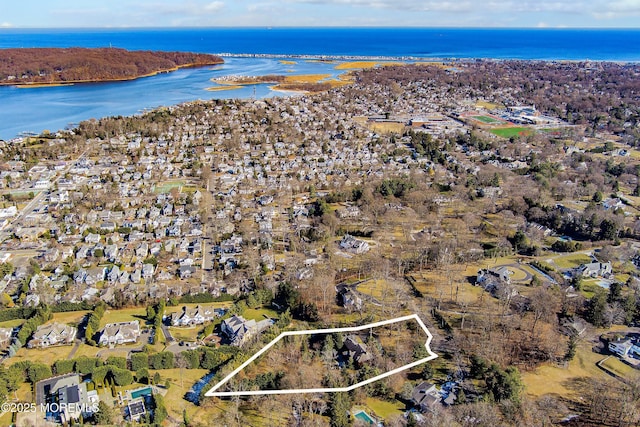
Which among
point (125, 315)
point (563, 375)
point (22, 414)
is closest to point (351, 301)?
point (563, 375)

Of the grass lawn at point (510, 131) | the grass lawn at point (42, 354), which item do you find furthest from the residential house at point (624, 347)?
the grass lawn at point (510, 131)

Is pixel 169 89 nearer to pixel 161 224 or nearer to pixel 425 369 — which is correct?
pixel 161 224

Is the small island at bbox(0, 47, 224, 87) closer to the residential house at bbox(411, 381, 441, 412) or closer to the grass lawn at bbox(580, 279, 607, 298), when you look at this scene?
the residential house at bbox(411, 381, 441, 412)

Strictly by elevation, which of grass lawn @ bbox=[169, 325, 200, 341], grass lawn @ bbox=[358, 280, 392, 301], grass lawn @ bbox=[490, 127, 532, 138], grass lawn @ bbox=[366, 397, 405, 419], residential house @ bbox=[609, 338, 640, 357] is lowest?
grass lawn @ bbox=[366, 397, 405, 419]

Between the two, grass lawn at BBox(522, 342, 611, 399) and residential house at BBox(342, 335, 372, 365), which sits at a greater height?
residential house at BBox(342, 335, 372, 365)

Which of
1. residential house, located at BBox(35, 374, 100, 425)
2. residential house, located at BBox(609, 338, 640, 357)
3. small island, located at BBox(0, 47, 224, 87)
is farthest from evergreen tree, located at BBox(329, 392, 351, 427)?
small island, located at BBox(0, 47, 224, 87)

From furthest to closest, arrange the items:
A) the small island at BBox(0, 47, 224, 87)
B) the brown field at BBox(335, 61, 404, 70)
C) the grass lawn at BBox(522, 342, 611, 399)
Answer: the brown field at BBox(335, 61, 404, 70), the small island at BBox(0, 47, 224, 87), the grass lawn at BBox(522, 342, 611, 399)

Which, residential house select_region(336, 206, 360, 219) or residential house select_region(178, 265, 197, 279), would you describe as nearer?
residential house select_region(178, 265, 197, 279)

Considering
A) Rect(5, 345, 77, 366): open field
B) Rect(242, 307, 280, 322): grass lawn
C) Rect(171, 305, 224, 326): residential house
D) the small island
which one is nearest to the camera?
Rect(5, 345, 77, 366): open field

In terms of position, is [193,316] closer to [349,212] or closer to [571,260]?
[349,212]
